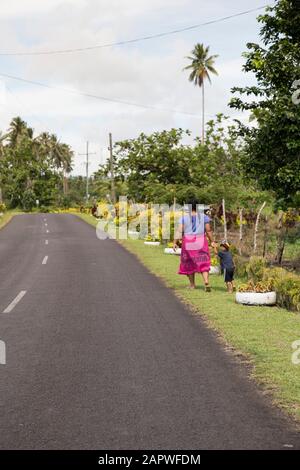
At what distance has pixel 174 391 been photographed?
557 centimetres

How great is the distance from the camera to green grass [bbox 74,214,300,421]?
571 centimetres

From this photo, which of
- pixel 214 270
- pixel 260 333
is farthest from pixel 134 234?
pixel 260 333

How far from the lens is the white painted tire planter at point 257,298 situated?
35.0 feet

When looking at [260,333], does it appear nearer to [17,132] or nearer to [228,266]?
[228,266]

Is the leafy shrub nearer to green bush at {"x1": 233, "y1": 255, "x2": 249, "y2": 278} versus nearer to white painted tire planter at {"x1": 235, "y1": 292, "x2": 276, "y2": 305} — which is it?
green bush at {"x1": 233, "y1": 255, "x2": 249, "y2": 278}

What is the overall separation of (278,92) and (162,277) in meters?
5.61

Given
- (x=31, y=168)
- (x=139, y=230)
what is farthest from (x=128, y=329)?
(x=31, y=168)

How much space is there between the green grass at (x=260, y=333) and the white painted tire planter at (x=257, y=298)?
0.23 m

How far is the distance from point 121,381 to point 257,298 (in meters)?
5.29

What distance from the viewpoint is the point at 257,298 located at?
10.7 meters

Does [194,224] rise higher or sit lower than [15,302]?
higher

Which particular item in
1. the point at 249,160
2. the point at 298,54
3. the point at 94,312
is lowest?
the point at 94,312

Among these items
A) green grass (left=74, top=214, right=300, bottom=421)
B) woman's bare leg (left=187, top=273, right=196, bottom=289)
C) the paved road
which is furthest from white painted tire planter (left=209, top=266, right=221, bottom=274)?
the paved road
